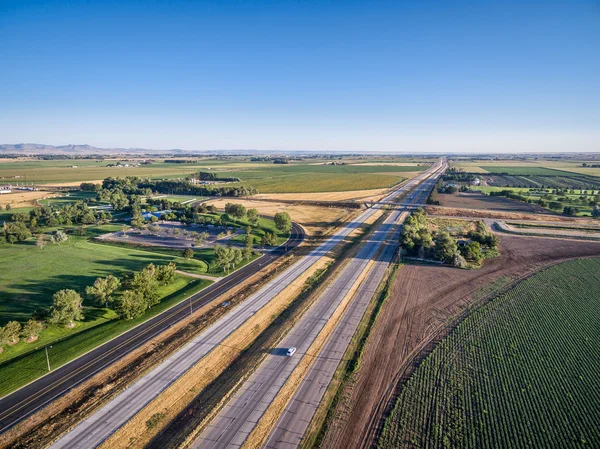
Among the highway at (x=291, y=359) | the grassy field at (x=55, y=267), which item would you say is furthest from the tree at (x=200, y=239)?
the highway at (x=291, y=359)

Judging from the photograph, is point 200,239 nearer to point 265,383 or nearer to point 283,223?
point 283,223

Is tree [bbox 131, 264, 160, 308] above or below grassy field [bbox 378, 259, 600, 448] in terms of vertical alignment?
above

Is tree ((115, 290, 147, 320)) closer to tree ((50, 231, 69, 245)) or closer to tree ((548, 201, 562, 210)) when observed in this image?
tree ((50, 231, 69, 245))

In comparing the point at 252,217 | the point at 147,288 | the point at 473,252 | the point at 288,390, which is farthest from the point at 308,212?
the point at 288,390

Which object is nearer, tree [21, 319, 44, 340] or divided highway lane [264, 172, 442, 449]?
divided highway lane [264, 172, 442, 449]

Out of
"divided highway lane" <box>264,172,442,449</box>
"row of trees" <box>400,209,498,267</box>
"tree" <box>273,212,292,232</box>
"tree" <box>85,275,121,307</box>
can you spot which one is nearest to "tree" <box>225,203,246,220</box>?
"tree" <box>273,212,292,232</box>

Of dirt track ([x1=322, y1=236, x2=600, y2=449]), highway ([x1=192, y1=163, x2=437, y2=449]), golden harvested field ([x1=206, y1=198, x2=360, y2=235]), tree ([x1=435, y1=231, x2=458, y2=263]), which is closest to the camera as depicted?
highway ([x1=192, y1=163, x2=437, y2=449])

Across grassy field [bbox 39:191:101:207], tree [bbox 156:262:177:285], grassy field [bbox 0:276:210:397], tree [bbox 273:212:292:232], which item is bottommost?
grassy field [bbox 0:276:210:397]

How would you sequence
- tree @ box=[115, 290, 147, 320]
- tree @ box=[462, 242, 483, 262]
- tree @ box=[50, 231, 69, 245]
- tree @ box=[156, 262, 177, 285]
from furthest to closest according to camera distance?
tree @ box=[50, 231, 69, 245] → tree @ box=[462, 242, 483, 262] → tree @ box=[156, 262, 177, 285] → tree @ box=[115, 290, 147, 320]

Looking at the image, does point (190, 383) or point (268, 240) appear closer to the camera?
point (190, 383)
